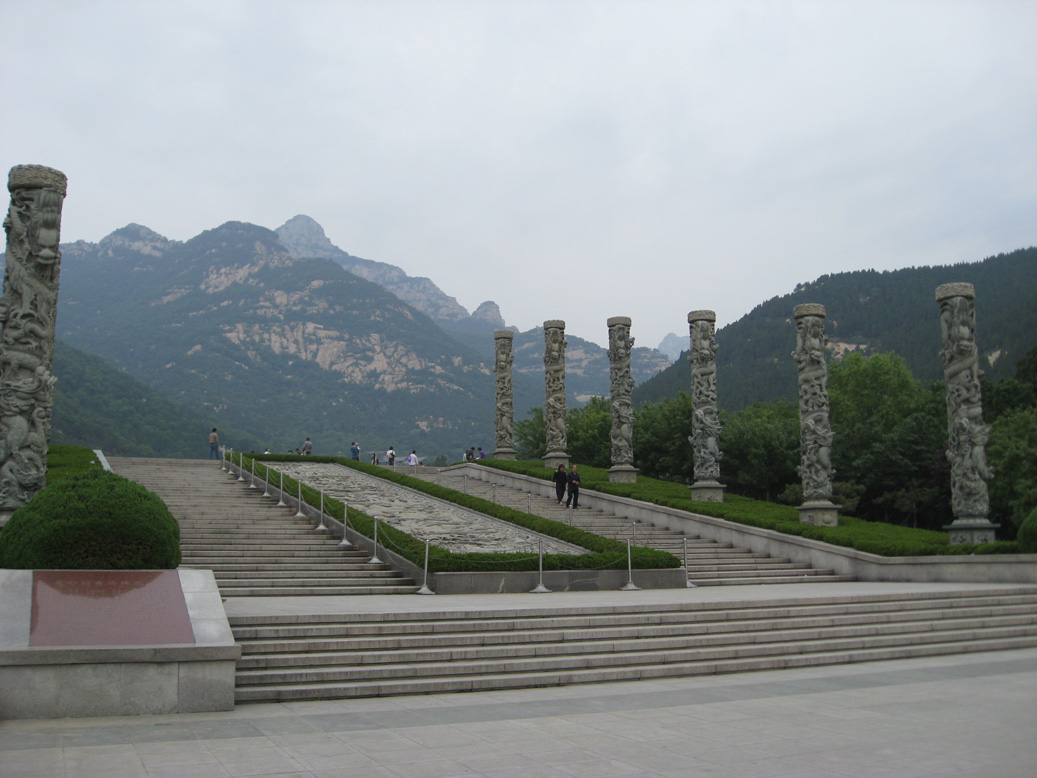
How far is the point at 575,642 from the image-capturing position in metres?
11.2

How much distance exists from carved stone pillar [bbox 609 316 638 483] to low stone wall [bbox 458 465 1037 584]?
Answer: 393 cm

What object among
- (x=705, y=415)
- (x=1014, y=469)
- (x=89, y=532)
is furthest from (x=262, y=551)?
(x=1014, y=469)

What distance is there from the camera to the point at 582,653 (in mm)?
10961

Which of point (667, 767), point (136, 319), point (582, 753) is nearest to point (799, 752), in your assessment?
point (667, 767)

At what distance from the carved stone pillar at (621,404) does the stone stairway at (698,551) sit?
3.73 metres

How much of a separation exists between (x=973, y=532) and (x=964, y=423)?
2.63 m

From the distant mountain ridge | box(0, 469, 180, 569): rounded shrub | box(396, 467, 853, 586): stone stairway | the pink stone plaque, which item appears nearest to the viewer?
the pink stone plaque

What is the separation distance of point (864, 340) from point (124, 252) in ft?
423

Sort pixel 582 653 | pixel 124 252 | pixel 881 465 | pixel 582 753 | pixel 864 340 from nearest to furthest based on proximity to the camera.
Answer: pixel 582 753 < pixel 582 653 < pixel 881 465 < pixel 864 340 < pixel 124 252

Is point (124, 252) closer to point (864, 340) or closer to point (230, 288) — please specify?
point (230, 288)

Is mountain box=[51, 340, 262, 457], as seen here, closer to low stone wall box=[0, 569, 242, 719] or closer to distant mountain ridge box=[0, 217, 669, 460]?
distant mountain ridge box=[0, 217, 669, 460]

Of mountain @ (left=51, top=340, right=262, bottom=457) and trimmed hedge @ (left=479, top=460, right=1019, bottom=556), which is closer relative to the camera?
trimmed hedge @ (left=479, top=460, right=1019, bottom=556)

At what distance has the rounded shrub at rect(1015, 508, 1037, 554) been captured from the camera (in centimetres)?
1770

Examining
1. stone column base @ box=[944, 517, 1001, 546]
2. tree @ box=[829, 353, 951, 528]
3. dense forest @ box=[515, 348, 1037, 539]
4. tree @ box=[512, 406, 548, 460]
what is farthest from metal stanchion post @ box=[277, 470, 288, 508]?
tree @ box=[512, 406, 548, 460]
